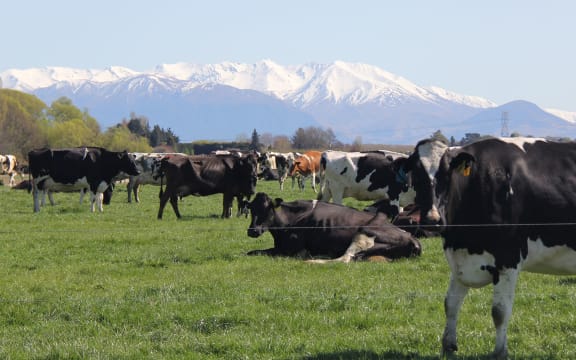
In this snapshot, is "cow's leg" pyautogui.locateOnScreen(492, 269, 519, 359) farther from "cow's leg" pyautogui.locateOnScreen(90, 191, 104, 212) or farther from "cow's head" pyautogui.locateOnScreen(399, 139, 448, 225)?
"cow's leg" pyautogui.locateOnScreen(90, 191, 104, 212)

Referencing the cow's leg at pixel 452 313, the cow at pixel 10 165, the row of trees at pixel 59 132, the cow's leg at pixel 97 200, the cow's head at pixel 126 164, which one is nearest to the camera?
the cow's leg at pixel 452 313

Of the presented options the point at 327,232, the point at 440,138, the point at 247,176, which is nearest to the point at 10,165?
the point at 247,176

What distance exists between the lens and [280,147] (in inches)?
6437

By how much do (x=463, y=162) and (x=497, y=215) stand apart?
63 cm

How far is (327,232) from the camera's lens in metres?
16.1

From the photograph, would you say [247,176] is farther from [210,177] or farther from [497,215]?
[497,215]

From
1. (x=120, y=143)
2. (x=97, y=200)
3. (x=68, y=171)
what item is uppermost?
(x=120, y=143)

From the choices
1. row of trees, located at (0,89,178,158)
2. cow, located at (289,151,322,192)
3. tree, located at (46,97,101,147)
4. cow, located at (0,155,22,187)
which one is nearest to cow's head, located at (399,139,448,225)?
cow, located at (289,151,322,192)

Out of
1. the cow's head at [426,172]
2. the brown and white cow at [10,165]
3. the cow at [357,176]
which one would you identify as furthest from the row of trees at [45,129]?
the cow's head at [426,172]

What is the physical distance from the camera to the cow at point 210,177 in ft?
88.9

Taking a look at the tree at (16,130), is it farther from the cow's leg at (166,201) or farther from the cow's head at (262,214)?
the cow's head at (262,214)

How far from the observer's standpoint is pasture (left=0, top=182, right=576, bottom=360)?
877 centimetres

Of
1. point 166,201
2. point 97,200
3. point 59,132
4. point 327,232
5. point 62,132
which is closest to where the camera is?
point 327,232

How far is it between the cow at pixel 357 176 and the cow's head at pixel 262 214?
7804 mm
